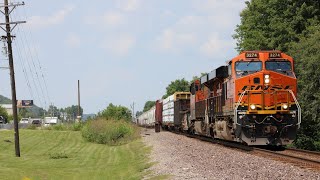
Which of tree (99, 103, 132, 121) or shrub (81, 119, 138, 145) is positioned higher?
tree (99, 103, 132, 121)

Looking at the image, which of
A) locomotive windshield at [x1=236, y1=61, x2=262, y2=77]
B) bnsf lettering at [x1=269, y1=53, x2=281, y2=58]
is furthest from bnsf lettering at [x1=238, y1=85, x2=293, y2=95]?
bnsf lettering at [x1=269, y1=53, x2=281, y2=58]

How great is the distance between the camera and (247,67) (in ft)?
76.5

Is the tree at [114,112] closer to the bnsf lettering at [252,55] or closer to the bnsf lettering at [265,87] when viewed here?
the bnsf lettering at [252,55]

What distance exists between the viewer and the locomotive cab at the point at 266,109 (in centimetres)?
2202

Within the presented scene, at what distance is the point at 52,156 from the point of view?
3484 cm

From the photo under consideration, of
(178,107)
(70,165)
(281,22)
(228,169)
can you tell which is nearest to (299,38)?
(281,22)

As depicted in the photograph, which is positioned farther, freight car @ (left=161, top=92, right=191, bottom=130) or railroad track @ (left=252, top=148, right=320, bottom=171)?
freight car @ (left=161, top=92, right=191, bottom=130)

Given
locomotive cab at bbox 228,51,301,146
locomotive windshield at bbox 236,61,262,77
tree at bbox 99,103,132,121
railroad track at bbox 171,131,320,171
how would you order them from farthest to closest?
tree at bbox 99,103,132,121 → locomotive windshield at bbox 236,61,262,77 → locomotive cab at bbox 228,51,301,146 → railroad track at bbox 171,131,320,171

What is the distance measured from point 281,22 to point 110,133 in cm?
1985

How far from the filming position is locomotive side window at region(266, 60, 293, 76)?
76.0 ft

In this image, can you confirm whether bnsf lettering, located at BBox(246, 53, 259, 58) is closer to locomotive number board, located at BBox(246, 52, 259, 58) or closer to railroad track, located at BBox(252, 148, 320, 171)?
locomotive number board, located at BBox(246, 52, 259, 58)

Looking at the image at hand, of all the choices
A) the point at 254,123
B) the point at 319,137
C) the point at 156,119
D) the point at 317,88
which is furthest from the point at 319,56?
the point at 156,119

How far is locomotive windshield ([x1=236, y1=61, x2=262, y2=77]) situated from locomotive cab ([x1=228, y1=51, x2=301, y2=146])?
0.35 metres

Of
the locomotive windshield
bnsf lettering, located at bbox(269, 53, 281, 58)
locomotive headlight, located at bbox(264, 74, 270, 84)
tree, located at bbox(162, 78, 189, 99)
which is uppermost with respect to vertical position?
Answer: tree, located at bbox(162, 78, 189, 99)
